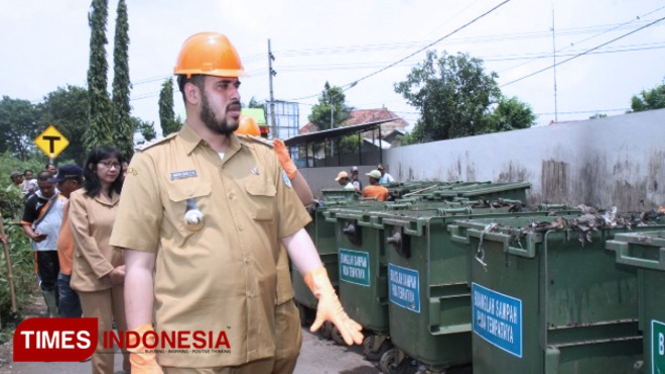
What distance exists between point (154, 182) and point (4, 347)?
15.3 ft

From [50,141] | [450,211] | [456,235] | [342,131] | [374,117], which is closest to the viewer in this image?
[456,235]

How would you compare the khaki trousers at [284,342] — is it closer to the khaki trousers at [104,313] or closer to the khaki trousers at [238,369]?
the khaki trousers at [238,369]

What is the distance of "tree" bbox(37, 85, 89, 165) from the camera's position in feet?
174

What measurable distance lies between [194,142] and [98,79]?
27.1m

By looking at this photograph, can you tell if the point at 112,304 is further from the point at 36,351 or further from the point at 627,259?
the point at 627,259

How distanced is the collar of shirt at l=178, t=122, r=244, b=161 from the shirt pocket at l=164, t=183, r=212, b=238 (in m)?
Answer: 0.17

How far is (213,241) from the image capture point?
86.0 inches

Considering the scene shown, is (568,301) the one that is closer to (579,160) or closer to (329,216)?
(329,216)

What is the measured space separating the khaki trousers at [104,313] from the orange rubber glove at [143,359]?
1962 mm

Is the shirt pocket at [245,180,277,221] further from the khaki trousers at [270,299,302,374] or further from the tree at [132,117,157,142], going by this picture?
the tree at [132,117,157,142]

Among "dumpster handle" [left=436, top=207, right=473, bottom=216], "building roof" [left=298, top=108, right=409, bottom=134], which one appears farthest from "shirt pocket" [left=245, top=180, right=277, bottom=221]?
"building roof" [left=298, top=108, right=409, bottom=134]

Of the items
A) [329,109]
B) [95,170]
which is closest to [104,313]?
[95,170]

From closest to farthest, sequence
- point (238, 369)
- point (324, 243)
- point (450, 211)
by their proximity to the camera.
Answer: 1. point (238, 369)
2. point (450, 211)
3. point (324, 243)

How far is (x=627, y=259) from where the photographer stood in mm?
2863
